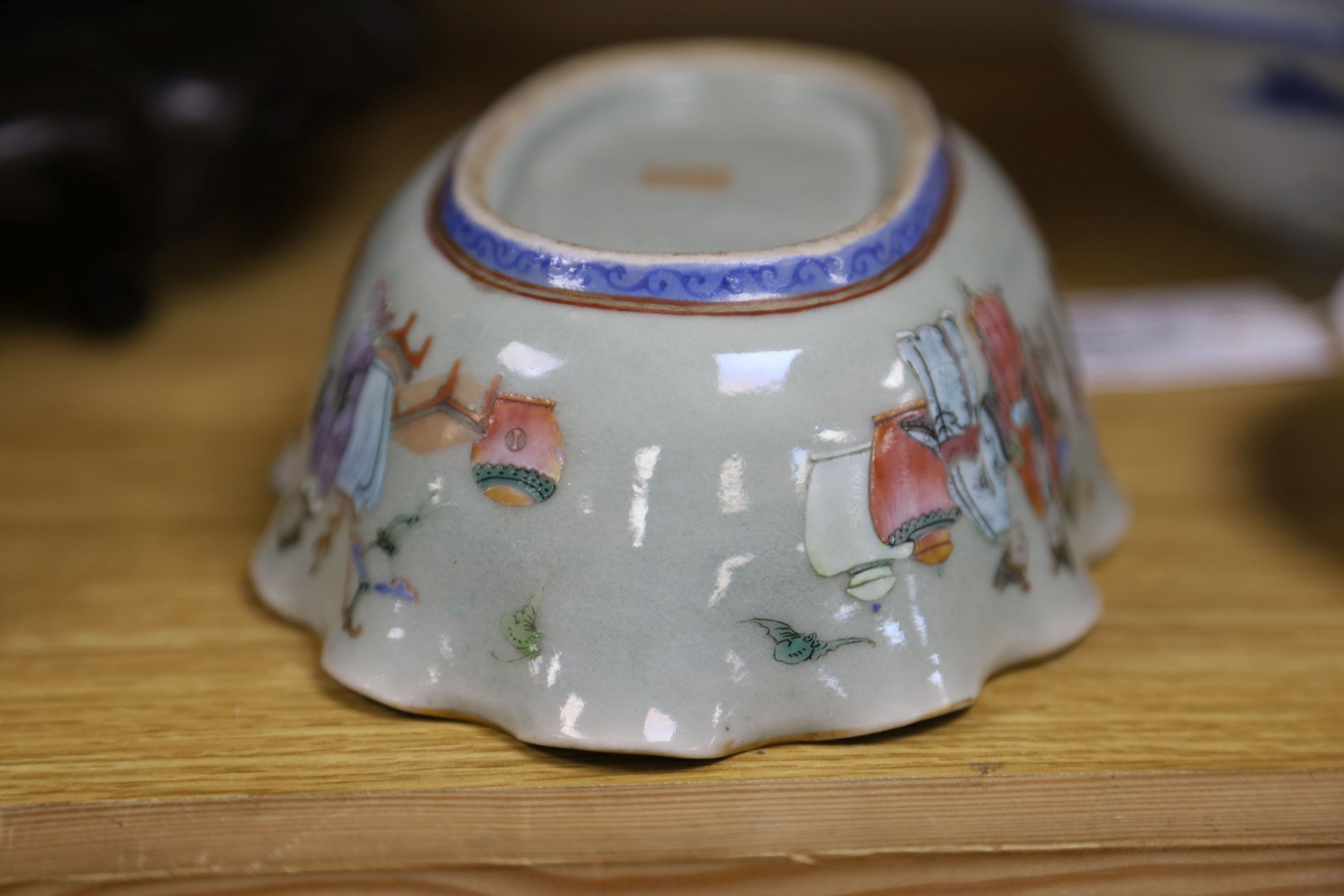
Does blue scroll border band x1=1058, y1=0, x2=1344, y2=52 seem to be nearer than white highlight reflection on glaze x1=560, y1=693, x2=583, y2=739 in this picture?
No

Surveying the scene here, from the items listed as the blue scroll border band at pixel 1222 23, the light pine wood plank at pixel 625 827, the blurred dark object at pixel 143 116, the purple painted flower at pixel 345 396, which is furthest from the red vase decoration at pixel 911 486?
the blurred dark object at pixel 143 116

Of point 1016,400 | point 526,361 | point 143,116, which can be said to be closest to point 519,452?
point 526,361

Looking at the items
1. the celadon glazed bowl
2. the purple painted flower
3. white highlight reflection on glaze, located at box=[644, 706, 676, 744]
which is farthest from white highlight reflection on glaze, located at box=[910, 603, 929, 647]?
the purple painted flower

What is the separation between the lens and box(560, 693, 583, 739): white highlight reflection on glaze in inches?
23.5

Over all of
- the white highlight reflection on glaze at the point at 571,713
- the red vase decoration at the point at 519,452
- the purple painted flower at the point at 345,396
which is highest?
the red vase decoration at the point at 519,452

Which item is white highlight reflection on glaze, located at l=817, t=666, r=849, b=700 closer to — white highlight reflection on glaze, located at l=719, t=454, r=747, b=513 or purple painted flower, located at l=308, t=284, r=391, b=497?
white highlight reflection on glaze, located at l=719, t=454, r=747, b=513

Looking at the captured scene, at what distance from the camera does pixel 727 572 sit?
0.59 metres

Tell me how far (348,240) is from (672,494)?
71 centimetres

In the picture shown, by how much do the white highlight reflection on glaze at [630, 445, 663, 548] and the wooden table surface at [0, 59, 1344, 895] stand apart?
0.11 metres

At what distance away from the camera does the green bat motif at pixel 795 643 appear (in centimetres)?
60

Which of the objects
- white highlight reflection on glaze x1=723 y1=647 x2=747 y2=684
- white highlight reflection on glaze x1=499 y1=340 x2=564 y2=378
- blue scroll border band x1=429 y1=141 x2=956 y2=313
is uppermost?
blue scroll border band x1=429 y1=141 x2=956 y2=313

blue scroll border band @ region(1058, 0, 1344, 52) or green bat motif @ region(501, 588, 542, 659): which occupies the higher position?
blue scroll border band @ region(1058, 0, 1344, 52)

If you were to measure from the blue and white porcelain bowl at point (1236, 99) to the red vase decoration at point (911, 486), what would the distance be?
43 cm

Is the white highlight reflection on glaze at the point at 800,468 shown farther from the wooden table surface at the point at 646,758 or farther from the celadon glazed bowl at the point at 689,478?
the wooden table surface at the point at 646,758
